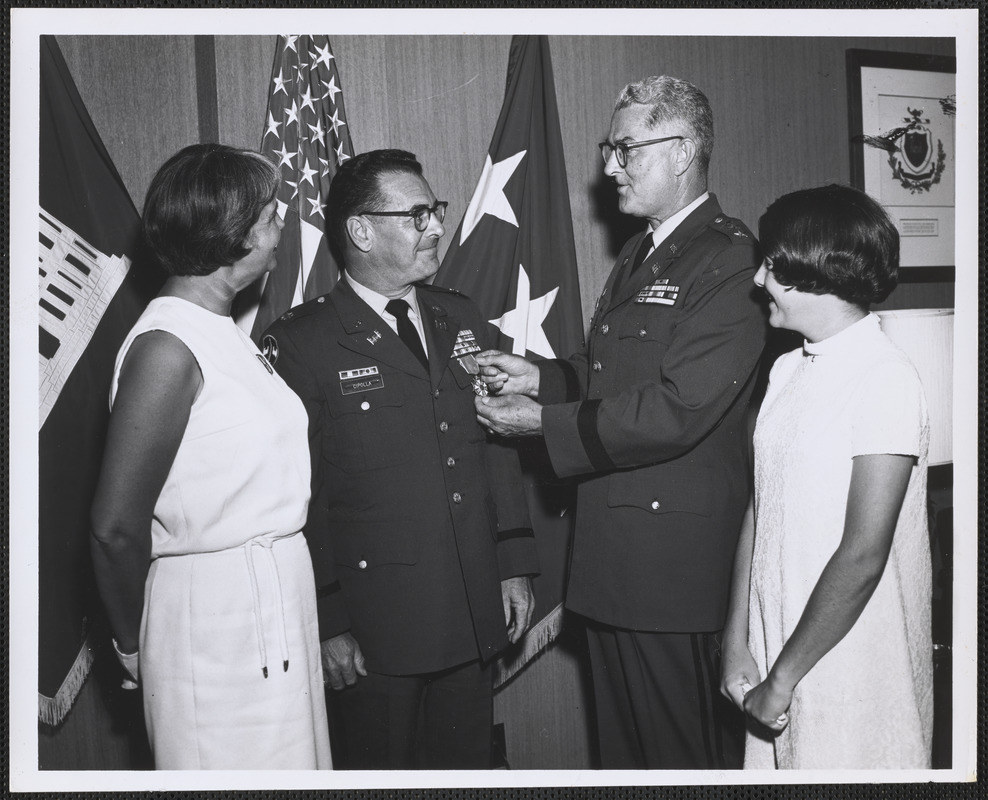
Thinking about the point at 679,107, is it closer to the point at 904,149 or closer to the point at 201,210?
the point at 904,149

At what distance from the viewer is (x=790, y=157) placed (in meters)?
3.09

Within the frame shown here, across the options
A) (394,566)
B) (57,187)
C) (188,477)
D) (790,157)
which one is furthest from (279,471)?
(790,157)

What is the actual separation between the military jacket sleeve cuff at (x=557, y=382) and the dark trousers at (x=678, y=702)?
2.18 ft

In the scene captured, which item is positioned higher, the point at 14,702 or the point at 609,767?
the point at 14,702

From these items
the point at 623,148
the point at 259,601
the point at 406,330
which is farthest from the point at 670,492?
the point at 259,601

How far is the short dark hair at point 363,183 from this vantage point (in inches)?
87.7

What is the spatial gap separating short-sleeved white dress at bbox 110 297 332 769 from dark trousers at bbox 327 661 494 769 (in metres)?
0.29

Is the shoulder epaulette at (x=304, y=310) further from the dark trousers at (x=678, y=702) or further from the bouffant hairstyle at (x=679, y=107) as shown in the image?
the dark trousers at (x=678, y=702)

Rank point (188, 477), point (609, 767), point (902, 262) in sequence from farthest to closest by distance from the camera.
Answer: point (902, 262) < point (609, 767) < point (188, 477)

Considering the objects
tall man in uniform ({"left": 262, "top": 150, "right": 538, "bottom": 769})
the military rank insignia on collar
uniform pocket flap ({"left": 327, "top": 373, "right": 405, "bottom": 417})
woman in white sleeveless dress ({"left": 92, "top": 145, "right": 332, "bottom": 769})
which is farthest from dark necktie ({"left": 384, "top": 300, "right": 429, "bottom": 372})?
woman in white sleeveless dress ({"left": 92, "top": 145, "right": 332, "bottom": 769})

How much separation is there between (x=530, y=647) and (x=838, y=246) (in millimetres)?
1580

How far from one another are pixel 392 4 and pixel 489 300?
3.03 feet

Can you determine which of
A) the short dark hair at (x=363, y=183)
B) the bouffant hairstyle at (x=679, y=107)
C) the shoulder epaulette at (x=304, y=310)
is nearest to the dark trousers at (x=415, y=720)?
the shoulder epaulette at (x=304, y=310)

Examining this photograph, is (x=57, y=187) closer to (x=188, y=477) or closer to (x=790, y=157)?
(x=188, y=477)
